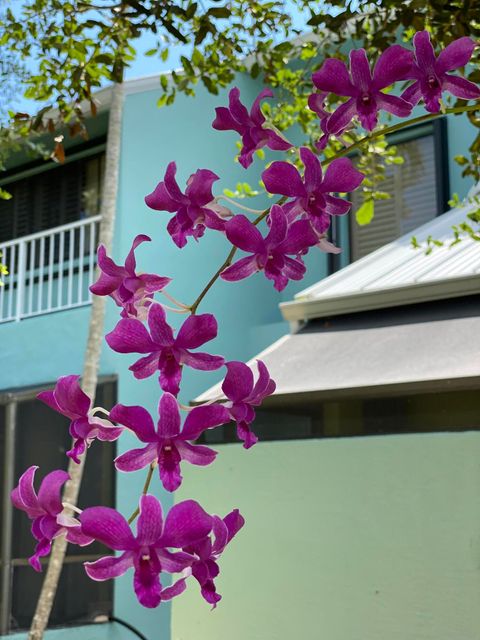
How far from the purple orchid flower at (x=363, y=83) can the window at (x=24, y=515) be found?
9.79 m

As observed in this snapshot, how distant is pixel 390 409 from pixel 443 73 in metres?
4.78

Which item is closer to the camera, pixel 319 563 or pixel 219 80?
pixel 219 80

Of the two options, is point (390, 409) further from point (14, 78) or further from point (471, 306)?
point (14, 78)

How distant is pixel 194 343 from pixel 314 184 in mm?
296

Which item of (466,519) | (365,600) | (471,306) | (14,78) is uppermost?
(14,78)

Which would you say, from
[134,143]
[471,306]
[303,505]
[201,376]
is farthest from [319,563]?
[134,143]

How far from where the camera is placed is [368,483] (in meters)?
A: 6.15

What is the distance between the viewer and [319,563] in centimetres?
623

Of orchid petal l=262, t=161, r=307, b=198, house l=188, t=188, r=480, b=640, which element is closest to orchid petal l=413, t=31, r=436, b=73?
orchid petal l=262, t=161, r=307, b=198

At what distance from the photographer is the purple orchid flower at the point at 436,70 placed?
144 cm

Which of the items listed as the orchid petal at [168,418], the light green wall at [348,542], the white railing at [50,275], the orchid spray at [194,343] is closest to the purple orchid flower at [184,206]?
the orchid spray at [194,343]

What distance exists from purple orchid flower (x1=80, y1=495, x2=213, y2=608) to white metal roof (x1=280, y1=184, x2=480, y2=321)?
6026 mm

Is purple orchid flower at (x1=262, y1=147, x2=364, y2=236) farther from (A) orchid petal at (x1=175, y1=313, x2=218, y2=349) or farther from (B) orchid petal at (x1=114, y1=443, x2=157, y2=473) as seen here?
(B) orchid petal at (x1=114, y1=443, x2=157, y2=473)

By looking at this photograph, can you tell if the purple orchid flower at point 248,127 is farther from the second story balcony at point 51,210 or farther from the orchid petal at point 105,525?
the second story balcony at point 51,210
